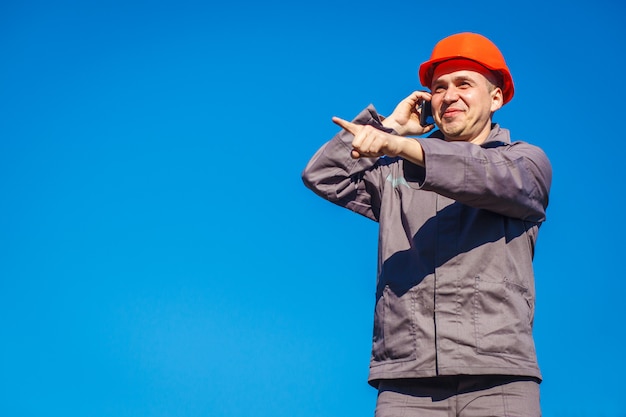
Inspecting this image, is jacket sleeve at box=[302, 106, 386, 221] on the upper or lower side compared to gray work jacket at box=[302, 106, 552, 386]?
upper

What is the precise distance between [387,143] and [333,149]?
3.42 ft

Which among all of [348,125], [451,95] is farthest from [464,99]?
[348,125]

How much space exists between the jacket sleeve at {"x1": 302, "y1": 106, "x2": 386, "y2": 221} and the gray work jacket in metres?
0.27

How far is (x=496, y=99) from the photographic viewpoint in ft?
12.7

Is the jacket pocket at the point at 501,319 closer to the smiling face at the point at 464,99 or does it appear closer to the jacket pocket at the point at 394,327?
the jacket pocket at the point at 394,327

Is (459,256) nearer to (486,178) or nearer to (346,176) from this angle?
(486,178)

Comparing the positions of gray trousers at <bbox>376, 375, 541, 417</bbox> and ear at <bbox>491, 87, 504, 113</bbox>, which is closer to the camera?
gray trousers at <bbox>376, 375, 541, 417</bbox>

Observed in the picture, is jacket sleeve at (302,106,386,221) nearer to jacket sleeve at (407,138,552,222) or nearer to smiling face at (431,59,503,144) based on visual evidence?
smiling face at (431,59,503,144)

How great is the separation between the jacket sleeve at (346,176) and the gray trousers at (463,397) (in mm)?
993

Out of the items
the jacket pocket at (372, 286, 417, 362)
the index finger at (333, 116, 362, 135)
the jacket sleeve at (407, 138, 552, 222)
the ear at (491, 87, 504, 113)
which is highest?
the ear at (491, 87, 504, 113)

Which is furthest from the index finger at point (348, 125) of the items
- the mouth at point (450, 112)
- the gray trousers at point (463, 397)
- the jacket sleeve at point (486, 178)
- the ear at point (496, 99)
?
the gray trousers at point (463, 397)

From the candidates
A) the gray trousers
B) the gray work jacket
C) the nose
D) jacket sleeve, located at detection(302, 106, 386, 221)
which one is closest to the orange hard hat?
the nose

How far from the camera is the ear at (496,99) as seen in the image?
12.6 feet

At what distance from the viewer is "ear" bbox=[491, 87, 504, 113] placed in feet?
12.6
